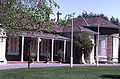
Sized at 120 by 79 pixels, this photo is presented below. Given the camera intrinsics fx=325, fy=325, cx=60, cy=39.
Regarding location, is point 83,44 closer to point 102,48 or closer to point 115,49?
point 102,48

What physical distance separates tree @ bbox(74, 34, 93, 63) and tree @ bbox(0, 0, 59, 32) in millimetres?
31252

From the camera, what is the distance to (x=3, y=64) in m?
31.9

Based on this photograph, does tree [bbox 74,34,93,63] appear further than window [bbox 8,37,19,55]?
Yes

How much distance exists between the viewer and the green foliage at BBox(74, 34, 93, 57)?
40.1m

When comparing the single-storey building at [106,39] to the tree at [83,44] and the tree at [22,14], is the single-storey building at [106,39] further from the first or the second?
the tree at [22,14]

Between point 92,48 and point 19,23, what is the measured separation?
33.4 metres

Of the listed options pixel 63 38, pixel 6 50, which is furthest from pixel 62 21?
pixel 63 38

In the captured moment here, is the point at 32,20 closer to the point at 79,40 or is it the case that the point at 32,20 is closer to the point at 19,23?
the point at 19,23

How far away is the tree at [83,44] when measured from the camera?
40.1 metres

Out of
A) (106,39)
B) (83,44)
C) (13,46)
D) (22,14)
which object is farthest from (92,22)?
(22,14)

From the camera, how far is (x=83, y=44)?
40.1 meters

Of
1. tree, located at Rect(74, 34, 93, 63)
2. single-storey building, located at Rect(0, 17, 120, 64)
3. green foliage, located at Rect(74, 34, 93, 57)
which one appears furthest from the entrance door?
green foliage, located at Rect(74, 34, 93, 57)

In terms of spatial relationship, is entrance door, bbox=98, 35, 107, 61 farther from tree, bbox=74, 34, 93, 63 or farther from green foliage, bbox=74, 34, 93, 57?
green foliage, bbox=74, 34, 93, 57

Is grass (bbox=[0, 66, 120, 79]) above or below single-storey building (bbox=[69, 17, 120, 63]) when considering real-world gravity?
below
